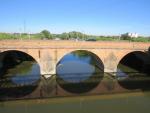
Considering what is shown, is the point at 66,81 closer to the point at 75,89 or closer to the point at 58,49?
the point at 75,89

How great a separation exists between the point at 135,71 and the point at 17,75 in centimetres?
1915

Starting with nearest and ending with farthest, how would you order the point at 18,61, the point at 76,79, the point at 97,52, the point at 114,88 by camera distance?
the point at 114,88 < the point at 76,79 < the point at 97,52 < the point at 18,61

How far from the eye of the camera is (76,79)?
101ft

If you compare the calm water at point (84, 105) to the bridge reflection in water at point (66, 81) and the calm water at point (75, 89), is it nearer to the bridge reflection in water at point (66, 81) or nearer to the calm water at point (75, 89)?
the calm water at point (75, 89)

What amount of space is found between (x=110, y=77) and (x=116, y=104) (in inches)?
406

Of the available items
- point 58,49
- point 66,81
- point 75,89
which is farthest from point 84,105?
point 58,49

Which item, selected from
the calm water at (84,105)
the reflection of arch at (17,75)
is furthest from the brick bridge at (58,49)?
the calm water at (84,105)

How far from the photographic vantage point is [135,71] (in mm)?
36875

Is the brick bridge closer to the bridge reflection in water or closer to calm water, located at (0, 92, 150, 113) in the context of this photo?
the bridge reflection in water

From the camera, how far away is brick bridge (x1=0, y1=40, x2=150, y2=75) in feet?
97.4

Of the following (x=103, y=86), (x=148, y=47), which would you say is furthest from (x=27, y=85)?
(x=148, y=47)

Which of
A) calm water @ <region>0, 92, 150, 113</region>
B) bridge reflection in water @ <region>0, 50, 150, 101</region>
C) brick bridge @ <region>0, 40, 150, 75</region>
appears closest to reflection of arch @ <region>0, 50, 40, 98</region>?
bridge reflection in water @ <region>0, 50, 150, 101</region>

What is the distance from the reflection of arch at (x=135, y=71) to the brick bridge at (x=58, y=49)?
2.69m

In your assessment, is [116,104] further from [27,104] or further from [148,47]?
[148,47]
